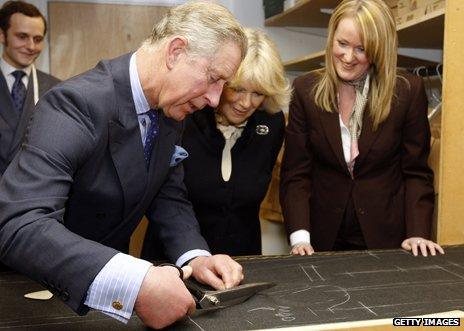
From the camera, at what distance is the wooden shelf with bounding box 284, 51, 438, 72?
2.78 m

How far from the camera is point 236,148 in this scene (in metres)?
1.79

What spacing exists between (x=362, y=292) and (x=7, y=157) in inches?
69.2

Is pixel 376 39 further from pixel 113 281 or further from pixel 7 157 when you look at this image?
pixel 7 157

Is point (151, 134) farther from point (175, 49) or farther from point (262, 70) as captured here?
point (262, 70)

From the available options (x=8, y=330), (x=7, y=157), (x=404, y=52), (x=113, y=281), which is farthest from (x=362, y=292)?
(x=404, y=52)

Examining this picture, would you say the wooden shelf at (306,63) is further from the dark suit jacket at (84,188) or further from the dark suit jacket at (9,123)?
the dark suit jacket at (84,188)

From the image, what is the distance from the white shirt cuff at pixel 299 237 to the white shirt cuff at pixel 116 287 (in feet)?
2.89

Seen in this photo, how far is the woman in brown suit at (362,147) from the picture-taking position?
5.60 feet

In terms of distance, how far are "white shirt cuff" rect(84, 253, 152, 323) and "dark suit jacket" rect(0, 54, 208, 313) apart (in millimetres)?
14

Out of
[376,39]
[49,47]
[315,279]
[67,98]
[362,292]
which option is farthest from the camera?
[49,47]

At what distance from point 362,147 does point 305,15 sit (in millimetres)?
2000

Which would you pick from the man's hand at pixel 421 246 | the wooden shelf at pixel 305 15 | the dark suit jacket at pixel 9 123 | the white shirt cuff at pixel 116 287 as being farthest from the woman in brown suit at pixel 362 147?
the wooden shelf at pixel 305 15

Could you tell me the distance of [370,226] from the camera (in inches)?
68.7
